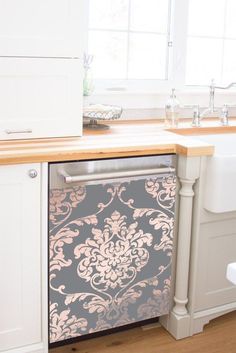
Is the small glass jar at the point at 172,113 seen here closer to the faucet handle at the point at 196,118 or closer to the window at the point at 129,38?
the faucet handle at the point at 196,118

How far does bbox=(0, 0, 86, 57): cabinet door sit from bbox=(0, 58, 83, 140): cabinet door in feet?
0.13

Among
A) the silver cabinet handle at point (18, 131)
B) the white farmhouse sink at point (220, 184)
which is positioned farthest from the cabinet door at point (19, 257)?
the white farmhouse sink at point (220, 184)

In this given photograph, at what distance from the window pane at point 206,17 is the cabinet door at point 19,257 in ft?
5.37

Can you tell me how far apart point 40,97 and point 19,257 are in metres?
0.66

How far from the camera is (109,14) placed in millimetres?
2949

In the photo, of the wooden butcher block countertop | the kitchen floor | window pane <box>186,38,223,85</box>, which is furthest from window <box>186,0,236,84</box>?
the kitchen floor

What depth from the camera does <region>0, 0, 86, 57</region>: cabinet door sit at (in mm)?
2119

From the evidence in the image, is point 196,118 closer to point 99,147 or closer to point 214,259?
point 214,259

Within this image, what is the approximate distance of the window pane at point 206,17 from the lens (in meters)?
3.20

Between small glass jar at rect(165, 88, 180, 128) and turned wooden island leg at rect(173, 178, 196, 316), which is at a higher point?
small glass jar at rect(165, 88, 180, 128)

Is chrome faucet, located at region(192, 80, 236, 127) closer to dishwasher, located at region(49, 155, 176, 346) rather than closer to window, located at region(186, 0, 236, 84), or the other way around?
window, located at region(186, 0, 236, 84)

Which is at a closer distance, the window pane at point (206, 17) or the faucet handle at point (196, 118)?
the faucet handle at point (196, 118)

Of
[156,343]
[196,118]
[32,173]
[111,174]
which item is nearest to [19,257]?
[32,173]

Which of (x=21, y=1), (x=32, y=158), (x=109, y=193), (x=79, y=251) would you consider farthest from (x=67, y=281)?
(x=21, y=1)
